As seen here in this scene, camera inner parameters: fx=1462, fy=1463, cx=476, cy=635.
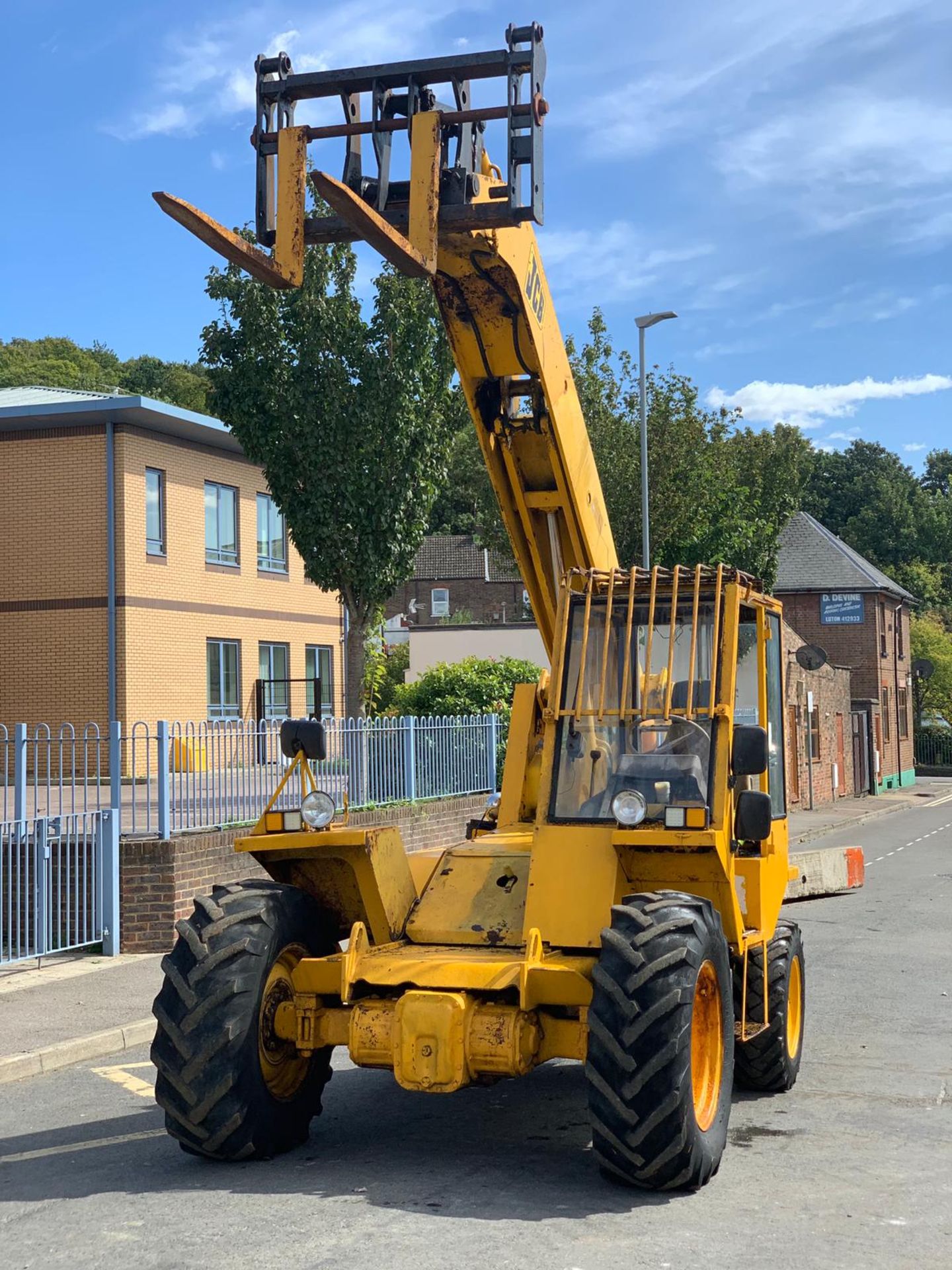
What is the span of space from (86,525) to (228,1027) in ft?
71.2

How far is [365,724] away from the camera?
17125 millimetres

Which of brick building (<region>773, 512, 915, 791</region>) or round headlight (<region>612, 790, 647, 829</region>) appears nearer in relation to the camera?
round headlight (<region>612, 790, 647, 829</region>)

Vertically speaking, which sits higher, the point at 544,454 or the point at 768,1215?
the point at 544,454

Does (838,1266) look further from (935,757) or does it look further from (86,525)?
(935,757)

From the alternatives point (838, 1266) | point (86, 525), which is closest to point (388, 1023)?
point (838, 1266)

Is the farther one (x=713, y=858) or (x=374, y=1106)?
(x=374, y=1106)

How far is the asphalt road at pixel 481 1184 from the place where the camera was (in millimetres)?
5328

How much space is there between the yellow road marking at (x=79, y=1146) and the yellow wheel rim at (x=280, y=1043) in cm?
92

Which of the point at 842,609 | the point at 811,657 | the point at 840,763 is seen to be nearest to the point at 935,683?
the point at 842,609

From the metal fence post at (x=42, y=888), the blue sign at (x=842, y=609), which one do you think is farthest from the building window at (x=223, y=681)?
the blue sign at (x=842, y=609)

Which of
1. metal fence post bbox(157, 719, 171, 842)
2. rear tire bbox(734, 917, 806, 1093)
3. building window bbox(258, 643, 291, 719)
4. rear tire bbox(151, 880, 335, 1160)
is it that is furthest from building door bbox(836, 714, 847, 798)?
rear tire bbox(151, 880, 335, 1160)

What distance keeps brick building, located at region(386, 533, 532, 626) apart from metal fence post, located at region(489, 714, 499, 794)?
4413cm

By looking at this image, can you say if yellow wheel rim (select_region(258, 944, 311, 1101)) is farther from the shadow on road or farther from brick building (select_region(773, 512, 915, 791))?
brick building (select_region(773, 512, 915, 791))

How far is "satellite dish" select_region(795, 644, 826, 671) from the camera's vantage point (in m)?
30.4
